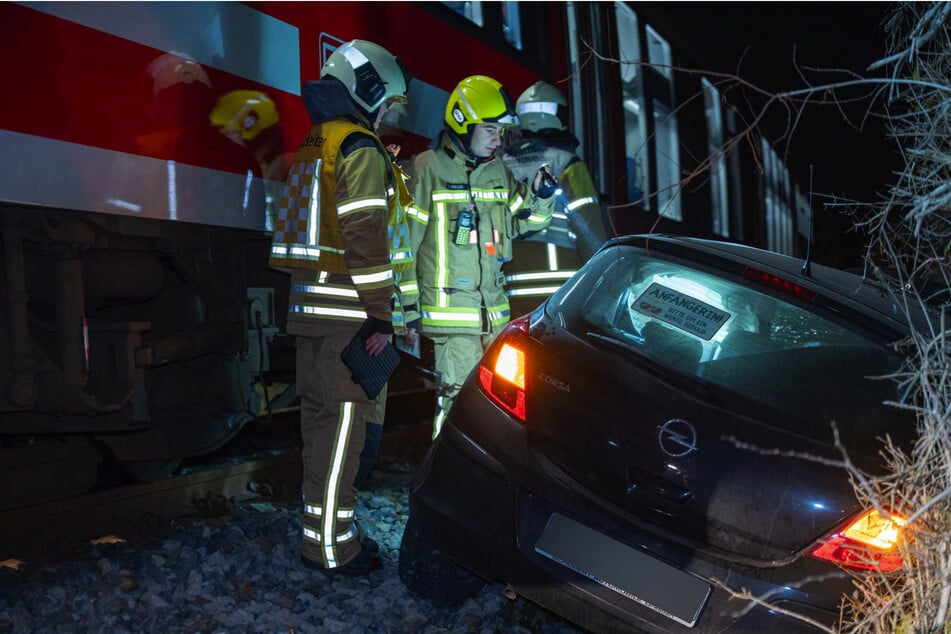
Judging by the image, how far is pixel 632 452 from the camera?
117 inches

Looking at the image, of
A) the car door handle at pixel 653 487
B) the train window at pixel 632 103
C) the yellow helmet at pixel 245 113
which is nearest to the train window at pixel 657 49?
the train window at pixel 632 103

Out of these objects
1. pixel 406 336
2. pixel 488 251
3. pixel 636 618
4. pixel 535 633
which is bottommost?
pixel 535 633

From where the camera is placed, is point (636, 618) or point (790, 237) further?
point (790, 237)

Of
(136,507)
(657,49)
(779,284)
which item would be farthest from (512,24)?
(779,284)

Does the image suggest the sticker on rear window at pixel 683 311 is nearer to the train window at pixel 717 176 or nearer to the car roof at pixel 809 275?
the car roof at pixel 809 275

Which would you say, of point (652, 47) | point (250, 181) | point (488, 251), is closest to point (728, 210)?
point (652, 47)

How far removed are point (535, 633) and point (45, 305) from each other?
2618 mm

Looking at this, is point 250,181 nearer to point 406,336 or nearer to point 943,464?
point 406,336

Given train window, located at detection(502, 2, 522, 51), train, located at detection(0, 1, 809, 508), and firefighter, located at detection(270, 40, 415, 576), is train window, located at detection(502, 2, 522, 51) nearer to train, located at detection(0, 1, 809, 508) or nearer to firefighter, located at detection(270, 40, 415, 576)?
train, located at detection(0, 1, 809, 508)

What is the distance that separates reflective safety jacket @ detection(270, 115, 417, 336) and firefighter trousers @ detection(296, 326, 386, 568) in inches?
5.7

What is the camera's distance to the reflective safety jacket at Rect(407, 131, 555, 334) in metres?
5.11

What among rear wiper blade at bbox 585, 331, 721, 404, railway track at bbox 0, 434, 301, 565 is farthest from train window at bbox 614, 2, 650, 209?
rear wiper blade at bbox 585, 331, 721, 404

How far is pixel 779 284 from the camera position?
325 cm

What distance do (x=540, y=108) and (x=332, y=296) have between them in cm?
334
